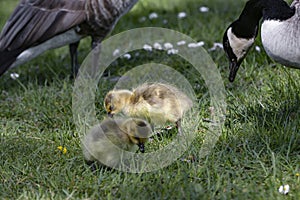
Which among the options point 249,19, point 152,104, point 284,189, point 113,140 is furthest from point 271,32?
point 113,140

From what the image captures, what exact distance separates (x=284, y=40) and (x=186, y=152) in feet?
2.82

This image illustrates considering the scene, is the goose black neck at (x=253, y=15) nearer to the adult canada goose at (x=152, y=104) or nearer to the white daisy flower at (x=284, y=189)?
the adult canada goose at (x=152, y=104)

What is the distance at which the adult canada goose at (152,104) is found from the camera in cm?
353

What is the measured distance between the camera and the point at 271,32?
337cm

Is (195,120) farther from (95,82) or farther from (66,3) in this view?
(66,3)

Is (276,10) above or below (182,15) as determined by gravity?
above

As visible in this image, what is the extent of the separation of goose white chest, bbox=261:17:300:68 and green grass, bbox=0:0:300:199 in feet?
1.21

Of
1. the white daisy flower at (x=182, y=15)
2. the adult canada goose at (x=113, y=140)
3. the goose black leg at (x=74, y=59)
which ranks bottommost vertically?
the white daisy flower at (x=182, y=15)

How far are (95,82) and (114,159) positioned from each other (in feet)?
5.44

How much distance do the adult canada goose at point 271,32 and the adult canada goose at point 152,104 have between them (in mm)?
429

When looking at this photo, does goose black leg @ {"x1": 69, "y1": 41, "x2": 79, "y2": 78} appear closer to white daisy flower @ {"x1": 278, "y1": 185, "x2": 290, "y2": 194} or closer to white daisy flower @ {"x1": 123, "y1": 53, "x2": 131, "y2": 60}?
white daisy flower @ {"x1": 123, "y1": 53, "x2": 131, "y2": 60}

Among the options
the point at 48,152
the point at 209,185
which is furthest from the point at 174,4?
the point at 209,185

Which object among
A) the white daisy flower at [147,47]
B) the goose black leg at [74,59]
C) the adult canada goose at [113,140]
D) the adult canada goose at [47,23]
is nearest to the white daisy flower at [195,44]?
the white daisy flower at [147,47]

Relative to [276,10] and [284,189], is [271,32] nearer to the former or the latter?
[276,10]
